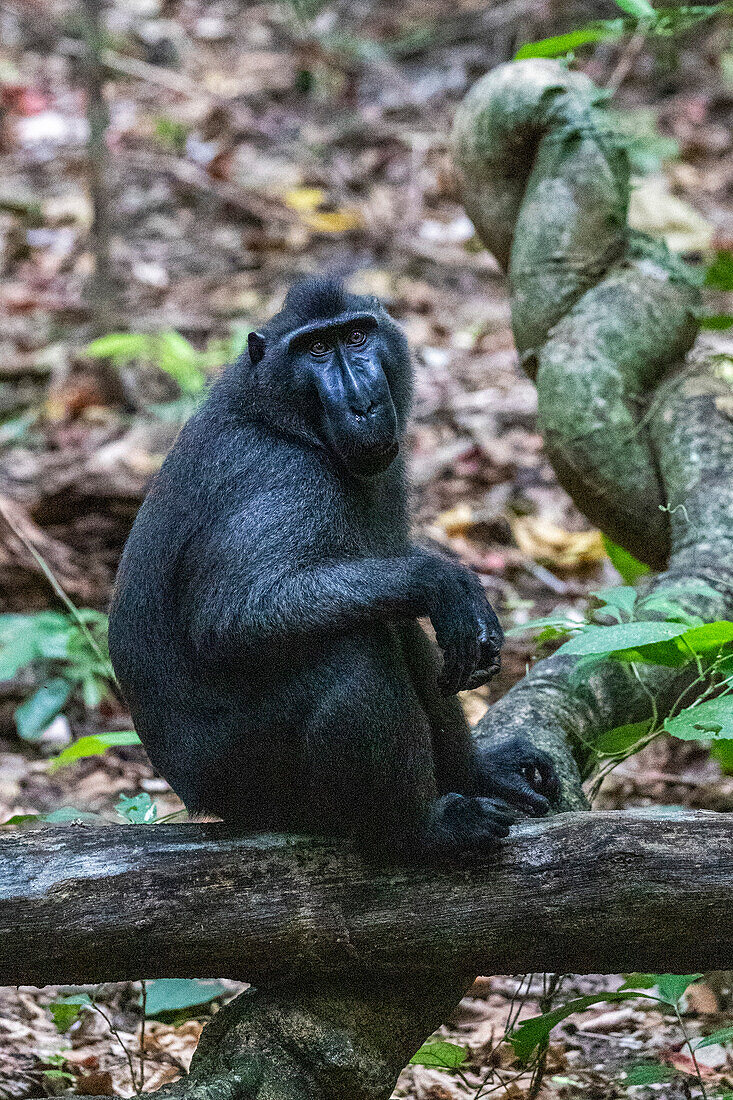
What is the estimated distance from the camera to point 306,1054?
2.91 metres

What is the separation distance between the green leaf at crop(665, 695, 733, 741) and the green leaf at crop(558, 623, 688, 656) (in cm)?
20

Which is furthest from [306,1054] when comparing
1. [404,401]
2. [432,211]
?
[432,211]

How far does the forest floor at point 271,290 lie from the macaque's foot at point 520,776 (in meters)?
0.61

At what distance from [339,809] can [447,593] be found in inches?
25.2

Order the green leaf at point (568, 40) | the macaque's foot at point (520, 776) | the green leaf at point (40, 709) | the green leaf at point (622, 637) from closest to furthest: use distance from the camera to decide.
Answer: the green leaf at point (622, 637)
the macaque's foot at point (520, 776)
the green leaf at point (568, 40)
the green leaf at point (40, 709)

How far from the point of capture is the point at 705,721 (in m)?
2.93

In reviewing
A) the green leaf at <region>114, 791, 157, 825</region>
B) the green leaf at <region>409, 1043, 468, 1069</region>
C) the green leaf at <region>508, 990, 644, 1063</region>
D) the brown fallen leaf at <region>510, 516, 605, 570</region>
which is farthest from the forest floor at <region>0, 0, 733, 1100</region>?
the green leaf at <region>409, 1043, 468, 1069</region>

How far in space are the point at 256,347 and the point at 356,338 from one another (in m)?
0.33

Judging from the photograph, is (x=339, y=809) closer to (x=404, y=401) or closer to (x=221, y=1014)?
(x=221, y=1014)

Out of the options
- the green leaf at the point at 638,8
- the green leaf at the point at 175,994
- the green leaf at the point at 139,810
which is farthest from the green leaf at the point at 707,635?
the green leaf at the point at 638,8

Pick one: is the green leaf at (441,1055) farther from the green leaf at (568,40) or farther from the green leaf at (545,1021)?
the green leaf at (568,40)

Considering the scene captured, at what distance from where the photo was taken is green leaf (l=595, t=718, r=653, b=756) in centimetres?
351

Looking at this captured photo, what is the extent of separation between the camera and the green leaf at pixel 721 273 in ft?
17.3

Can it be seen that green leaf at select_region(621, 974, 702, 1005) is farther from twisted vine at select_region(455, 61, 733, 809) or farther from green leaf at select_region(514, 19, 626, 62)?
green leaf at select_region(514, 19, 626, 62)
